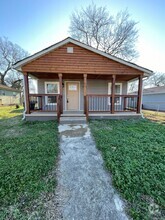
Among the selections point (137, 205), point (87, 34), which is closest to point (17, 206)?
point (137, 205)

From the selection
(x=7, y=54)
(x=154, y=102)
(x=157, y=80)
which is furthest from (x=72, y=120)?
(x=157, y=80)

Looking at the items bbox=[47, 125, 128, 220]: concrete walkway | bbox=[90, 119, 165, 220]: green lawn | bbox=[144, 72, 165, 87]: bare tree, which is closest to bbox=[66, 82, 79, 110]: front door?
bbox=[90, 119, 165, 220]: green lawn

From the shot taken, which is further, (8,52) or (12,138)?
(8,52)

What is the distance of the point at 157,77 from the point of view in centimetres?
4012

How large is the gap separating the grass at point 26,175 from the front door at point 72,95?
5.05 metres

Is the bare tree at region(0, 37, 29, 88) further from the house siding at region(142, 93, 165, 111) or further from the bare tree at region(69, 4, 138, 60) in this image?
the house siding at region(142, 93, 165, 111)

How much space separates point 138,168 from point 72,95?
7.27 m

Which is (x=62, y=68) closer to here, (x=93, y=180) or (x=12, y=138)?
(x=12, y=138)

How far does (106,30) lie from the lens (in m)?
19.1

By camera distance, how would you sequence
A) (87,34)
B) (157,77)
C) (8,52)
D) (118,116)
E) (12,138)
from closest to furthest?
1. (12,138)
2. (118,116)
3. (87,34)
4. (8,52)
5. (157,77)

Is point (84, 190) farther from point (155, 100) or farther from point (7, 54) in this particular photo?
point (7, 54)

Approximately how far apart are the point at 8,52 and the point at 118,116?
3526 centimetres

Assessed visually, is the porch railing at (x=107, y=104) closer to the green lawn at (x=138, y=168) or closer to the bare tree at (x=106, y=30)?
the green lawn at (x=138, y=168)

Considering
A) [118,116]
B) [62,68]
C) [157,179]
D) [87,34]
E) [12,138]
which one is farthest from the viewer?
[87,34]
